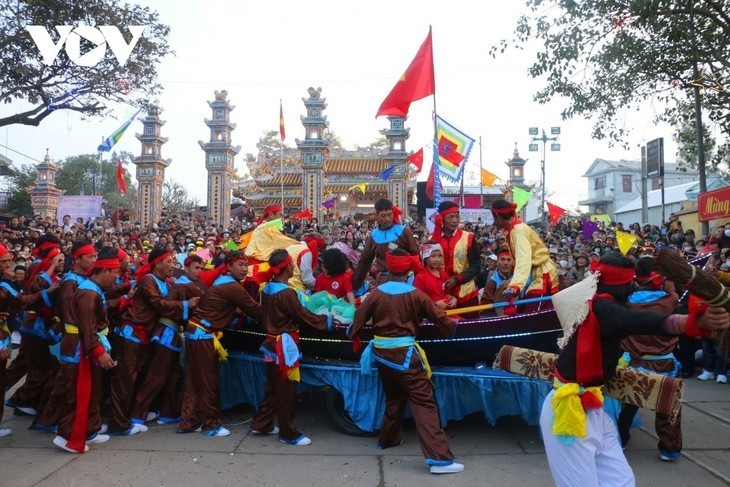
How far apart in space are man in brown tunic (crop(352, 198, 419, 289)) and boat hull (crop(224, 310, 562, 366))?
2.50 ft

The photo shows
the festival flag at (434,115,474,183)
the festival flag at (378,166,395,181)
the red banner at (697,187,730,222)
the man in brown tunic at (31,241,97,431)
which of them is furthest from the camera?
the festival flag at (378,166,395,181)

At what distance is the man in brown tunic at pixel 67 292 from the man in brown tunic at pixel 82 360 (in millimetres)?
92

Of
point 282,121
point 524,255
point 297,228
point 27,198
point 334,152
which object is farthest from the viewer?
point 27,198

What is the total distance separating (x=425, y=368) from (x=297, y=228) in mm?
15725

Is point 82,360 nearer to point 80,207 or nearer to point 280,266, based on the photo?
point 280,266

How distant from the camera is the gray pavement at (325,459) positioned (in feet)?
13.3

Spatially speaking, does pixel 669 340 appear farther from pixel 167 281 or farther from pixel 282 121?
pixel 282 121

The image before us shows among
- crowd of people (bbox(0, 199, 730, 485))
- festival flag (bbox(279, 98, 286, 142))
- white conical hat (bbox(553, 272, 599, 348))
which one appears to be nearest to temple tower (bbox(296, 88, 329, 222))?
festival flag (bbox(279, 98, 286, 142))

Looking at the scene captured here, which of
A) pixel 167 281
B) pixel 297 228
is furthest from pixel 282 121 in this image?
pixel 167 281

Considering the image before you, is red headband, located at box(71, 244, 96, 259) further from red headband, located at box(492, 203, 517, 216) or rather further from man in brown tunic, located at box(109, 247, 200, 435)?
red headband, located at box(492, 203, 517, 216)

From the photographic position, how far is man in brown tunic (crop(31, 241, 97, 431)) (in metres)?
4.69

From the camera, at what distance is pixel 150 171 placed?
88.5 ft

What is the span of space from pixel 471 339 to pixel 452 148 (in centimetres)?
1144

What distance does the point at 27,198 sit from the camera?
3825cm
